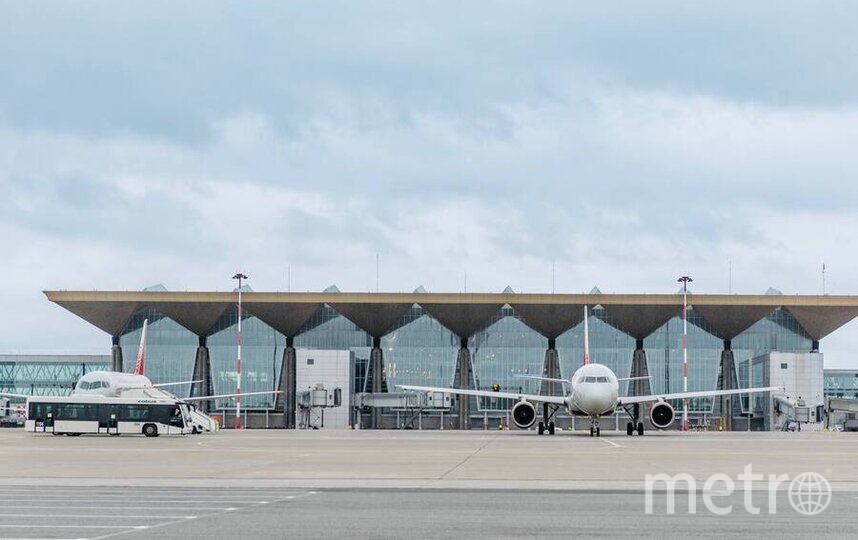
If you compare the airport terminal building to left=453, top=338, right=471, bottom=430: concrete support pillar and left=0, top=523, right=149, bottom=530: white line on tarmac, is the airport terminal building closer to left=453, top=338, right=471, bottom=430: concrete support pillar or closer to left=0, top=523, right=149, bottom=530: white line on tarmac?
left=453, top=338, right=471, bottom=430: concrete support pillar

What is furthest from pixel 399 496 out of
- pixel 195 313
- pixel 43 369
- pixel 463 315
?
pixel 43 369

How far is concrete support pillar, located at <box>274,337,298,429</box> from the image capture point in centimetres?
13625

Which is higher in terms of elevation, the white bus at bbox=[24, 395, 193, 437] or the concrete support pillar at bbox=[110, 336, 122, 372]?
the concrete support pillar at bbox=[110, 336, 122, 372]

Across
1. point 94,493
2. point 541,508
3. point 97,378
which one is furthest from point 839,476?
point 97,378

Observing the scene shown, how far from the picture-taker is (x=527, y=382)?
141250 millimetres

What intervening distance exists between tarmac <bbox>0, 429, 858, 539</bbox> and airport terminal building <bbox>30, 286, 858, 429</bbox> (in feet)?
298

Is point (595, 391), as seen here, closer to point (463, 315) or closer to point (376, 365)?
point (463, 315)

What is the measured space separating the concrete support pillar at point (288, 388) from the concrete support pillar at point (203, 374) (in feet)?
27.4

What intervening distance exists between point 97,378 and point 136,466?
1968 inches

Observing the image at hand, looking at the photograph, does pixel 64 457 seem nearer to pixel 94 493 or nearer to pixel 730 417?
pixel 94 493

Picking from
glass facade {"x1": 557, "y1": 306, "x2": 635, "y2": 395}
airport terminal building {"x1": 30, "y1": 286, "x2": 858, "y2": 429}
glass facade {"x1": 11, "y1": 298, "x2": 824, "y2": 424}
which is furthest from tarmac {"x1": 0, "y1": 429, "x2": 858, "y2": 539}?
glass facade {"x1": 11, "y1": 298, "x2": 824, "y2": 424}

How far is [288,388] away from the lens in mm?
138000

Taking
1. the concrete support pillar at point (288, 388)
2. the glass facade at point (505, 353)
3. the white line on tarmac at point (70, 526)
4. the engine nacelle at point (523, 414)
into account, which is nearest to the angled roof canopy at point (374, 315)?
the concrete support pillar at point (288, 388)

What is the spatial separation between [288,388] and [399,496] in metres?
115
